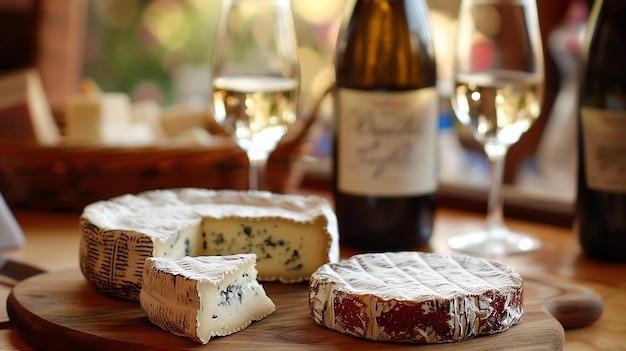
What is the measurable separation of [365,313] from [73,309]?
1.08 feet

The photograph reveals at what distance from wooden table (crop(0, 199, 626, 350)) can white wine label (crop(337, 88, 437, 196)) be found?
0.12 metres

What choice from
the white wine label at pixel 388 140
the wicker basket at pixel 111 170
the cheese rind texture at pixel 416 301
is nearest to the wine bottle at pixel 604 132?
the white wine label at pixel 388 140

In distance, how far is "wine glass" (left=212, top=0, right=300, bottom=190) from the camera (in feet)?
4.22

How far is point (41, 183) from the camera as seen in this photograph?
1.59 meters

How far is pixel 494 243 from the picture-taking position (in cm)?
141

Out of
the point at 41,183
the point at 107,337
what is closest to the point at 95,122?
the point at 41,183

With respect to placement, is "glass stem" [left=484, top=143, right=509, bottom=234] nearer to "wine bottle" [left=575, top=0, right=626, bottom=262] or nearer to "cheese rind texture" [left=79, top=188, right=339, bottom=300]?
"wine bottle" [left=575, top=0, right=626, bottom=262]

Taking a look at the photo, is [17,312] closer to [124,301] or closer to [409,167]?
[124,301]

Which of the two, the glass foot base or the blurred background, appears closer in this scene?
the glass foot base

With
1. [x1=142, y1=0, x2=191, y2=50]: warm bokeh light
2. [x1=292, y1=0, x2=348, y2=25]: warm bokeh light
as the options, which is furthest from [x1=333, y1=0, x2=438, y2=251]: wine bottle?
[x1=142, y1=0, x2=191, y2=50]: warm bokeh light

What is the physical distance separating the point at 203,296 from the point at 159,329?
68 mm

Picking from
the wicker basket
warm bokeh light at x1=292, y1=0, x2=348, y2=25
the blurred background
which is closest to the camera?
the wicker basket

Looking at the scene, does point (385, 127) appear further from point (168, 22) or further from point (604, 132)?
point (168, 22)

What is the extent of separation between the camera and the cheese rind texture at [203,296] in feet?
2.93
